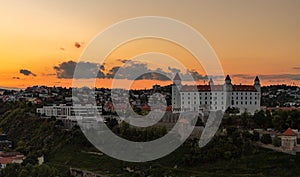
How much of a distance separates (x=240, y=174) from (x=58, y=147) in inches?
442

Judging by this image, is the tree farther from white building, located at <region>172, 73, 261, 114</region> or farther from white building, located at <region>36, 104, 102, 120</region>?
white building, located at <region>36, 104, 102, 120</region>

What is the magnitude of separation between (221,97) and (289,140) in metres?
13.3

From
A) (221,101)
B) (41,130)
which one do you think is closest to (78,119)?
(41,130)

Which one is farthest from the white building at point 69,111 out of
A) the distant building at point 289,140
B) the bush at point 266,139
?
the distant building at point 289,140

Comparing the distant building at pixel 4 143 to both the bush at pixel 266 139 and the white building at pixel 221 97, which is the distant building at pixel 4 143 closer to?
the white building at pixel 221 97

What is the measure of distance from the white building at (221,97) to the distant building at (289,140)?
37.6ft

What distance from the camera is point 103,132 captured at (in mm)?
25766

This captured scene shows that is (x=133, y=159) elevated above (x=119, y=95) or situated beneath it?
situated beneath

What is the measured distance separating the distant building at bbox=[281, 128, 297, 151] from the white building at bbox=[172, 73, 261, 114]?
37.6 ft

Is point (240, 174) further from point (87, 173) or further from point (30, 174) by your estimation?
point (30, 174)

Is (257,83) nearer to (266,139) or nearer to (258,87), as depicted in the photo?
(258,87)

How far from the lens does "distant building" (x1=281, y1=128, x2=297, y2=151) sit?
18266 millimetres

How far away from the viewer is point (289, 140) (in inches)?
720

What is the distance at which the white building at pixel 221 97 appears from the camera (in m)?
30.9
